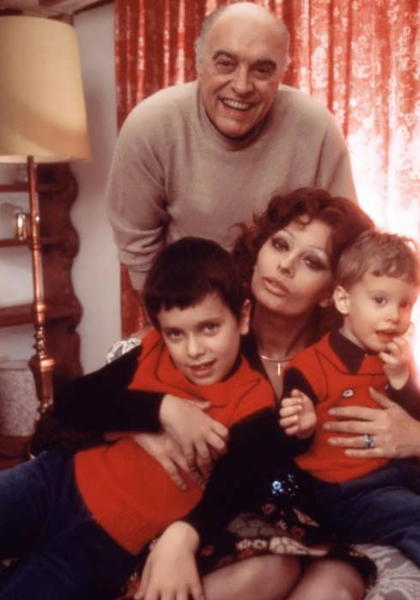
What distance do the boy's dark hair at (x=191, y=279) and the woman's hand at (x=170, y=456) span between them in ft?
0.77

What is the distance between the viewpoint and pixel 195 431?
4.58 feet

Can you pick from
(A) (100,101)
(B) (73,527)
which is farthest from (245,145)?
(A) (100,101)

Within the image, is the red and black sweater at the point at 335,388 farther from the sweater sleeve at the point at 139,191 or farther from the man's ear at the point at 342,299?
the sweater sleeve at the point at 139,191

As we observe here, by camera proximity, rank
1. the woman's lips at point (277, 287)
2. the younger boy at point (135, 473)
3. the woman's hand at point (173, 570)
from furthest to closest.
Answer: the woman's lips at point (277, 287) → the younger boy at point (135, 473) → the woman's hand at point (173, 570)

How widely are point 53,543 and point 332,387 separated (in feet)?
2.01

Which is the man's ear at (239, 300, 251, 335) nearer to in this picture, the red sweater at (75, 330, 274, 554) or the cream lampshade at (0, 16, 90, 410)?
the red sweater at (75, 330, 274, 554)

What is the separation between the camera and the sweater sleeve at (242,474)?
1.29 meters

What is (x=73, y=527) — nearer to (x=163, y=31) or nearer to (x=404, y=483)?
(x=404, y=483)

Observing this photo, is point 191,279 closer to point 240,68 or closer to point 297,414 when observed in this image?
point 297,414

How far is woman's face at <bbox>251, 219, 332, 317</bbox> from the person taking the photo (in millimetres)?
1617

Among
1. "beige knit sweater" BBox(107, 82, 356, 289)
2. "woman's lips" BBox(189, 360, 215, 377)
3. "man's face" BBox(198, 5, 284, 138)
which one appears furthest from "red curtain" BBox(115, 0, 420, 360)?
"woman's lips" BBox(189, 360, 215, 377)

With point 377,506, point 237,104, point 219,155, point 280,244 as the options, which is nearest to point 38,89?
point 219,155

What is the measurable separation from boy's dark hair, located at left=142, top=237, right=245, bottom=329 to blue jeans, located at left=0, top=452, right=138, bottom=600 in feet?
1.24

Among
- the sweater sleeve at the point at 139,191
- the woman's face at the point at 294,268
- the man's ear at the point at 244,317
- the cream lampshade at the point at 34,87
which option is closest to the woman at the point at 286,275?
the woman's face at the point at 294,268
